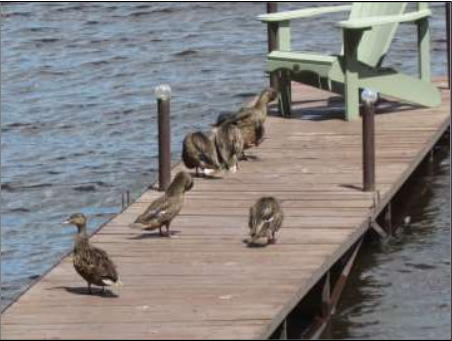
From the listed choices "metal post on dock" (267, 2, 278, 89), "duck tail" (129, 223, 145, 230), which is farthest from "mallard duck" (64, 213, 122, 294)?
"metal post on dock" (267, 2, 278, 89)

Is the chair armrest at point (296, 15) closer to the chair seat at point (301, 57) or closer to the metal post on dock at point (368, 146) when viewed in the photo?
the chair seat at point (301, 57)

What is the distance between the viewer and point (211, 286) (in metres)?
14.7

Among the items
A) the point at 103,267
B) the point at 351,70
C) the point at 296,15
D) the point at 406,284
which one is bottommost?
the point at 406,284

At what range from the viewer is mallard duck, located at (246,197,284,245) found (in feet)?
52.3

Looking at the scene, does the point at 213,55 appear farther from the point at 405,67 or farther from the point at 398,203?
the point at 398,203

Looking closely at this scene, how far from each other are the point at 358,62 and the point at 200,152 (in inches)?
122

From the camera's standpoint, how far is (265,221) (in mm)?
15953

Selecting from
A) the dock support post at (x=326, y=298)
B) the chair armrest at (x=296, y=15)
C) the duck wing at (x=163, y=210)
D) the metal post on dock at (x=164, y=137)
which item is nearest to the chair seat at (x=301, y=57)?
the chair armrest at (x=296, y=15)

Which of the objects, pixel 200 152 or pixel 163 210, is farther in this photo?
pixel 200 152

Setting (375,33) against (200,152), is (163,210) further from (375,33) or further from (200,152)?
(375,33)

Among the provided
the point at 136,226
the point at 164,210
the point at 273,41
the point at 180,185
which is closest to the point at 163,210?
the point at 164,210

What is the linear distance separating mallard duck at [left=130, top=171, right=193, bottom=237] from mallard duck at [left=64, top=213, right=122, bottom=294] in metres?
1.47

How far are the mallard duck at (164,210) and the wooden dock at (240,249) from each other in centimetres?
14

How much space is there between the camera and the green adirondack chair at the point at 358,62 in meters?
20.7
